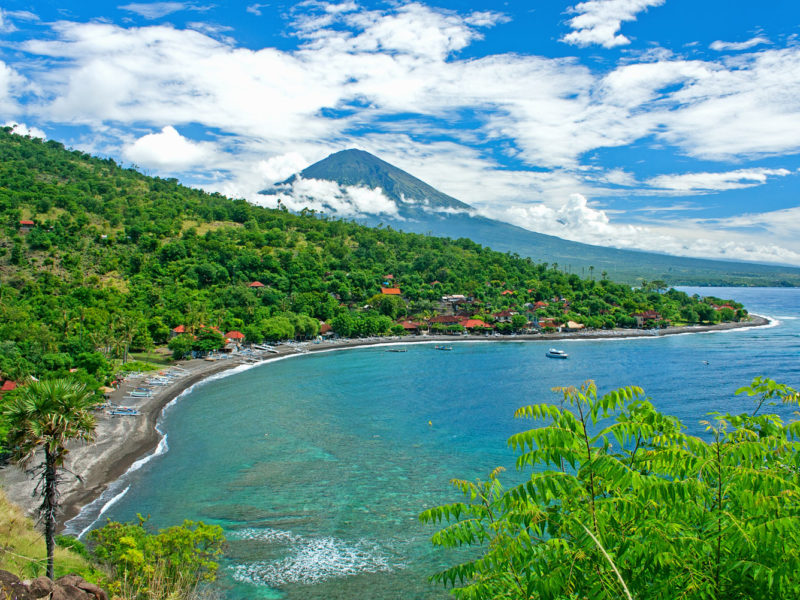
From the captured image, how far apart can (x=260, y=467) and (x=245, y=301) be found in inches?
1672

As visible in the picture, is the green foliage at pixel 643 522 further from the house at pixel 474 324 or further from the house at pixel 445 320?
the house at pixel 445 320

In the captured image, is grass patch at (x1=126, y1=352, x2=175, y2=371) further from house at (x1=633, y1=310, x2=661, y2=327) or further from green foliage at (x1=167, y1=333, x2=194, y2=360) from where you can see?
house at (x1=633, y1=310, x2=661, y2=327)

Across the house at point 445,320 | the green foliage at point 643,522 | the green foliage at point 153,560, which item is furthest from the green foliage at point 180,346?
the green foliage at point 643,522

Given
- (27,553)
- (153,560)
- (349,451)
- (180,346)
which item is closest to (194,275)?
(180,346)

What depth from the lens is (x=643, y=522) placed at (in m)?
3.30

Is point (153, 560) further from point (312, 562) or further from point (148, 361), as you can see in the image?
point (148, 361)

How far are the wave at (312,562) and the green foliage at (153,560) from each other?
1589mm

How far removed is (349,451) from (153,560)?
1278cm

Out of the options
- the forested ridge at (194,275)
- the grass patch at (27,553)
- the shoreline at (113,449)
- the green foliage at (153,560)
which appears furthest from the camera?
the forested ridge at (194,275)

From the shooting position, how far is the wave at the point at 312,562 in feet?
46.1

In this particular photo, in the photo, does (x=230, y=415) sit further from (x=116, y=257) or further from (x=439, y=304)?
(x=439, y=304)

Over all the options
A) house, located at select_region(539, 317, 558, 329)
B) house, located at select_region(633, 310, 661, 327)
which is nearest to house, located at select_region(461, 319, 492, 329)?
house, located at select_region(539, 317, 558, 329)

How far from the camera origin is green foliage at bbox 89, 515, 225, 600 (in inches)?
456

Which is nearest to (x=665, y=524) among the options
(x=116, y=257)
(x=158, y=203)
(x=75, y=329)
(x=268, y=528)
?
(x=268, y=528)
